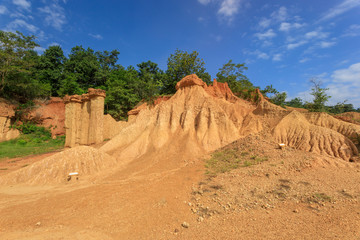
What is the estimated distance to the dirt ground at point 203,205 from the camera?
3508mm

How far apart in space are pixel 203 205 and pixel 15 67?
27.8 metres

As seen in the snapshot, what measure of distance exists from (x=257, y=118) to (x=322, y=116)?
3.66 metres

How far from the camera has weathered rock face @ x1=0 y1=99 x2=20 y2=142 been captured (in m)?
19.7

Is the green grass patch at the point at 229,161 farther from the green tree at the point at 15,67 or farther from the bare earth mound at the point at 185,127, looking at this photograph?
the green tree at the point at 15,67

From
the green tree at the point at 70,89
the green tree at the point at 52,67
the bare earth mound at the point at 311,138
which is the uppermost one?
the green tree at the point at 52,67

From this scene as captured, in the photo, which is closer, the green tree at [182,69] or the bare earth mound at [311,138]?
the bare earth mound at [311,138]

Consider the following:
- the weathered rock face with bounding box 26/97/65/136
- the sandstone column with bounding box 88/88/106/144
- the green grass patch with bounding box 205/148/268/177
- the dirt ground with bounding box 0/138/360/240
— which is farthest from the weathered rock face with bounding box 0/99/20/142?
the green grass patch with bounding box 205/148/268/177

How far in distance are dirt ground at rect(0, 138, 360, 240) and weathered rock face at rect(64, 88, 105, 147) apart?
410 inches

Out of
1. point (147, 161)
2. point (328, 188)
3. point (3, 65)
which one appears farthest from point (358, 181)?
point (3, 65)

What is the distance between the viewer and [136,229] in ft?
12.2

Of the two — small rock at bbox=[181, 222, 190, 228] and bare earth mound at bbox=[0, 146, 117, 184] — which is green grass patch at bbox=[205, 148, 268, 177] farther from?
bare earth mound at bbox=[0, 146, 117, 184]

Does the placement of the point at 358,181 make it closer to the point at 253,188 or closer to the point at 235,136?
the point at 253,188

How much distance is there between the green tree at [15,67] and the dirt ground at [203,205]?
868 inches

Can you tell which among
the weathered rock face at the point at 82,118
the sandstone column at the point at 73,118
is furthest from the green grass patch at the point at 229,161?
the sandstone column at the point at 73,118
